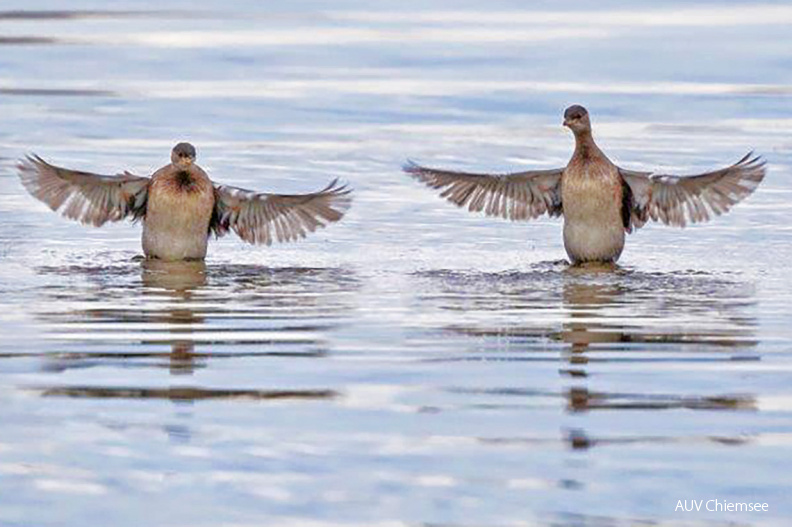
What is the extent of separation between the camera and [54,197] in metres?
19.1

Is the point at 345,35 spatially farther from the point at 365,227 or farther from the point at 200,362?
the point at 200,362

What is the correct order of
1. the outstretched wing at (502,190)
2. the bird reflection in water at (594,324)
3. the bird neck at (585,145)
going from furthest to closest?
the outstretched wing at (502,190)
the bird neck at (585,145)
the bird reflection in water at (594,324)

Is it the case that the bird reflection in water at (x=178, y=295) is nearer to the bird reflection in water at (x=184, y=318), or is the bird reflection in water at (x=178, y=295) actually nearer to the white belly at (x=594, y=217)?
the bird reflection in water at (x=184, y=318)

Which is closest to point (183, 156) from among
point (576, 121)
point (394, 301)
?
point (576, 121)

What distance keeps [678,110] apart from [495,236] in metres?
7.19

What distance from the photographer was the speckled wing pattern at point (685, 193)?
18828mm

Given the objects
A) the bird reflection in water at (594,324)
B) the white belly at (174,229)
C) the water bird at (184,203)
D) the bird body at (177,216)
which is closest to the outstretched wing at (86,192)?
the water bird at (184,203)

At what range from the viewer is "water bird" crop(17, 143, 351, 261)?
1841cm

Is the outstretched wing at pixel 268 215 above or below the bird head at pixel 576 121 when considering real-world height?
below

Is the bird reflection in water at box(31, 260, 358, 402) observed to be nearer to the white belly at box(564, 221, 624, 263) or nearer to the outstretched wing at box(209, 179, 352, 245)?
the outstretched wing at box(209, 179, 352, 245)

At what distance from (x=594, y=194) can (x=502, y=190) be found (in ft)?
3.74

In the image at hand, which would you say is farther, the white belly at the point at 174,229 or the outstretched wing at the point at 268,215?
the outstretched wing at the point at 268,215

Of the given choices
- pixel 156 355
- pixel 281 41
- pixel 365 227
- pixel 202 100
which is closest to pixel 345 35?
pixel 281 41

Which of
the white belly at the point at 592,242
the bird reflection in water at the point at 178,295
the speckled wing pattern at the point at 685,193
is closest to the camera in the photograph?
the bird reflection in water at the point at 178,295
